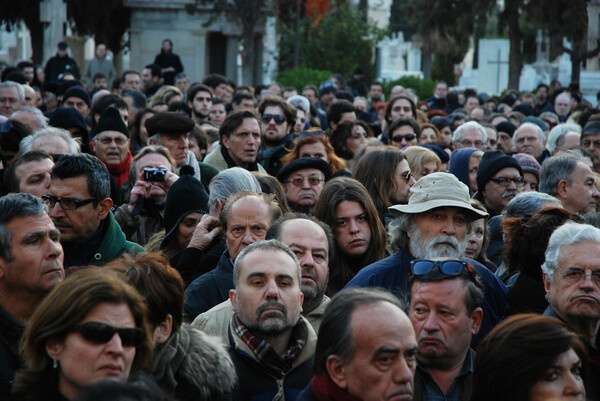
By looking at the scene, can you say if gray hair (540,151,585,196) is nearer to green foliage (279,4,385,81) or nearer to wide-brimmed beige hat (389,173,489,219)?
wide-brimmed beige hat (389,173,489,219)

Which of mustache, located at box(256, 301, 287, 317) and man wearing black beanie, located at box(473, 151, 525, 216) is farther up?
man wearing black beanie, located at box(473, 151, 525, 216)

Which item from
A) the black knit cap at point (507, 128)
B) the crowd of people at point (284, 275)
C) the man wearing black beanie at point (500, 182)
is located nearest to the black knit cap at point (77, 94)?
the crowd of people at point (284, 275)

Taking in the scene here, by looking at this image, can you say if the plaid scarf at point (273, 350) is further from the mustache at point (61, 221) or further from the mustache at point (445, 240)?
the mustache at point (61, 221)

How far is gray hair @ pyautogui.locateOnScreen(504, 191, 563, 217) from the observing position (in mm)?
6711

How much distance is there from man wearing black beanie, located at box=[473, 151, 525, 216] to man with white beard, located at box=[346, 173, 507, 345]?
2.27 m

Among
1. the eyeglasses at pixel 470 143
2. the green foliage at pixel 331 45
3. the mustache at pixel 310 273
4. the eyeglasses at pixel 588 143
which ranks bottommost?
the mustache at pixel 310 273

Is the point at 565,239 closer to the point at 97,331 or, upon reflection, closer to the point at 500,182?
the point at 97,331

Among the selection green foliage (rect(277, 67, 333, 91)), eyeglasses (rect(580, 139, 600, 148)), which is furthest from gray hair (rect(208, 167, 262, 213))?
green foliage (rect(277, 67, 333, 91))

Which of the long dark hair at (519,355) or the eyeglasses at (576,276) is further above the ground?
the eyeglasses at (576,276)

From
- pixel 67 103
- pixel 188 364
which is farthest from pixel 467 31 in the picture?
→ pixel 188 364

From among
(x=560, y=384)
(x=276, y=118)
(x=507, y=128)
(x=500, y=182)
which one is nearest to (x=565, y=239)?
(x=560, y=384)

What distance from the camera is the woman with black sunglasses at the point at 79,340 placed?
393cm

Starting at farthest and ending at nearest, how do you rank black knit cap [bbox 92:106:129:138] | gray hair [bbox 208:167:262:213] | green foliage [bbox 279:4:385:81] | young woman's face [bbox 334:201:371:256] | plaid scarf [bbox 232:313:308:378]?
green foliage [bbox 279:4:385:81], black knit cap [bbox 92:106:129:138], gray hair [bbox 208:167:262:213], young woman's face [bbox 334:201:371:256], plaid scarf [bbox 232:313:308:378]

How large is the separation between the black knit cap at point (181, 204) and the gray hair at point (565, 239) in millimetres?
2811
